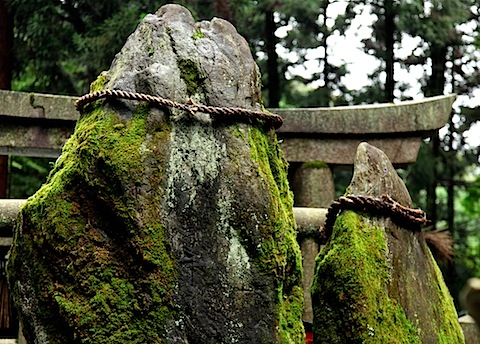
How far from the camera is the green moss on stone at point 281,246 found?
74.2 inches

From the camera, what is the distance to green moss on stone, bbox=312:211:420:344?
190 cm

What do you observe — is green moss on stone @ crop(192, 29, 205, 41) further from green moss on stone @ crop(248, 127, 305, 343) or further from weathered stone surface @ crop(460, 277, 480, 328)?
weathered stone surface @ crop(460, 277, 480, 328)

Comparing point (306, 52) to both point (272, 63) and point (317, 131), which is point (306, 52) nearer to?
point (272, 63)

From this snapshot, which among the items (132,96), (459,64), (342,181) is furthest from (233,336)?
(459,64)

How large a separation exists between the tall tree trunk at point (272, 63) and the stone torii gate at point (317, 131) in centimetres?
403

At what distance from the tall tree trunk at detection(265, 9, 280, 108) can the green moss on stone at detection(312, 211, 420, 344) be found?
22.4ft

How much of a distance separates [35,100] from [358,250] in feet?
10.5

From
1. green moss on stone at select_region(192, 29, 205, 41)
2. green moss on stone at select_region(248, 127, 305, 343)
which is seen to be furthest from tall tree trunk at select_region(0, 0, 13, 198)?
green moss on stone at select_region(248, 127, 305, 343)

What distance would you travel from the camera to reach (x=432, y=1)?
7.23 m

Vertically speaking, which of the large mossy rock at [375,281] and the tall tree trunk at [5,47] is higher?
the tall tree trunk at [5,47]

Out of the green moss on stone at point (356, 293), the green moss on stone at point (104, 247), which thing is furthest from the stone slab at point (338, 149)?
the green moss on stone at point (104, 247)

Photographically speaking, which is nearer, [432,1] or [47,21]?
[432,1]

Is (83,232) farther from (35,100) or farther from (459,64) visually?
(459,64)

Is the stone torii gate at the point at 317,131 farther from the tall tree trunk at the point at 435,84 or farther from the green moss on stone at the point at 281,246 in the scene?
the tall tree trunk at the point at 435,84
